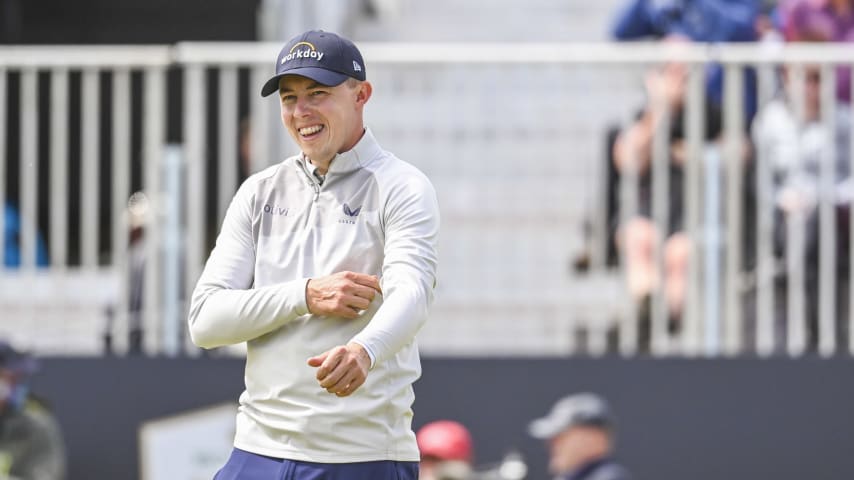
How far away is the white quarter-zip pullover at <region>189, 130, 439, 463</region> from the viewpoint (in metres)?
3.86

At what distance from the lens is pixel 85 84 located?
26.7 feet

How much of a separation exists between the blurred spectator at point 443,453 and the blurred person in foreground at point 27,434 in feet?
5.92

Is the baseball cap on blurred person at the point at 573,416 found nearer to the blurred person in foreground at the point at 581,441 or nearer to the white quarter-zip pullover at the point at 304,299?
the blurred person in foreground at the point at 581,441

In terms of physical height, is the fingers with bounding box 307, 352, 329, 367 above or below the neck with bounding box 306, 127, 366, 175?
below

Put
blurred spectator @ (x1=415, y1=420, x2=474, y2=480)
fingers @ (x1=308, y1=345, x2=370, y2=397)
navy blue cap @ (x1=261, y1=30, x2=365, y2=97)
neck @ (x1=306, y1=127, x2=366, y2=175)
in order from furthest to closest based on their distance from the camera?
blurred spectator @ (x1=415, y1=420, x2=474, y2=480), neck @ (x1=306, y1=127, x2=366, y2=175), navy blue cap @ (x1=261, y1=30, x2=365, y2=97), fingers @ (x1=308, y1=345, x2=370, y2=397)

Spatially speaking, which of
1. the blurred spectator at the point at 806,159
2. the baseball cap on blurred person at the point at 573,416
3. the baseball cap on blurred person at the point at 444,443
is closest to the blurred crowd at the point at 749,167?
the blurred spectator at the point at 806,159

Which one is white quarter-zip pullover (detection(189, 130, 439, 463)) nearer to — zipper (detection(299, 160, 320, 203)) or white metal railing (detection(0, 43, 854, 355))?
zipper (detection(299, 160, 320, 203))

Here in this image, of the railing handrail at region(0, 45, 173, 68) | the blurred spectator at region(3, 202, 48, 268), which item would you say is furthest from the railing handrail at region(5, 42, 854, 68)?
the blurred spectator at region(3, 202, 48, 268)

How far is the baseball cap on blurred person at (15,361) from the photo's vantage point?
7.85 m

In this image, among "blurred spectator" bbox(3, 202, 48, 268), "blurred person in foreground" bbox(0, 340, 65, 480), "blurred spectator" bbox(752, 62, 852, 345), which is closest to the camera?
"blurred spectator" bbox(752, 62, 852, 345)

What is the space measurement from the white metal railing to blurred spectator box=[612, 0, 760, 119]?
0.09m

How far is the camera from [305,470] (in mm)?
3881

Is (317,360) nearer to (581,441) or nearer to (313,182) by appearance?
(313,182)

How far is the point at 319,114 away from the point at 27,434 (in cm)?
452
